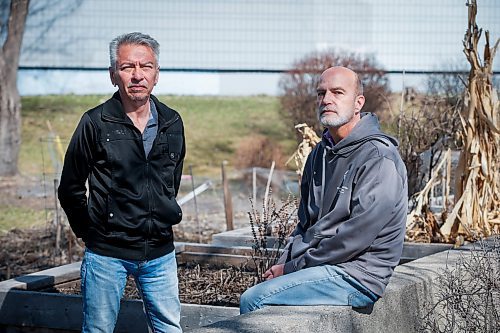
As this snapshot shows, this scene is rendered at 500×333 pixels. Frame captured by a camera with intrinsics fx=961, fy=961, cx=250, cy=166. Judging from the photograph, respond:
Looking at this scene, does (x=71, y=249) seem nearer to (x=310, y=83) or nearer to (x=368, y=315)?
(x=368, y=315)

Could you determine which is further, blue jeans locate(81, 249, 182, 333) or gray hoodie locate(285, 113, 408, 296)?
blue jeans locate(81, 249, 182, 333)

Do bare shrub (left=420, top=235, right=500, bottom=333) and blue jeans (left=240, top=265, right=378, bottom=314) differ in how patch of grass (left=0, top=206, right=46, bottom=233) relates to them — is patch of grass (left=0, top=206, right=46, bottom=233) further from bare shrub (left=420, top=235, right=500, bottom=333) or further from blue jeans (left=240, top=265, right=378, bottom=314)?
blue jeans (left=240, top=265, right=378, bottom=314)

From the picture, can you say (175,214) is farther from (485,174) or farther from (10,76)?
(10,76)

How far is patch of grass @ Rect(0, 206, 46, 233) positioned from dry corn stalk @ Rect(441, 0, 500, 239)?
6.69m

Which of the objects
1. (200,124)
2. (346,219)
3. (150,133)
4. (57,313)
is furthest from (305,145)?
(200,124)

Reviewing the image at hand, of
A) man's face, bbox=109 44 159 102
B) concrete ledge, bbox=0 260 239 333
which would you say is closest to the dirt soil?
concrete ledge, bbox=0 260 239 333

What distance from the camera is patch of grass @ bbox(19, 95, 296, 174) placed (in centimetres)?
2042

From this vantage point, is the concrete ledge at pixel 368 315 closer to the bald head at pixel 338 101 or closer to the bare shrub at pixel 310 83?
the bald head at pixel 338 101

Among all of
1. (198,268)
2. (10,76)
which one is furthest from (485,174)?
(10,76)

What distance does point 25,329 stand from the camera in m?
6.04

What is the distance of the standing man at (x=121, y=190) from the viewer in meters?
4.48

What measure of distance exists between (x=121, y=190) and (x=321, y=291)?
1.04 metres

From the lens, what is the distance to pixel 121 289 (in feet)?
15.0

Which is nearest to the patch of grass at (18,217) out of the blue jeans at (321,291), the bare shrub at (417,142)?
the bare shrub at (417,142)
